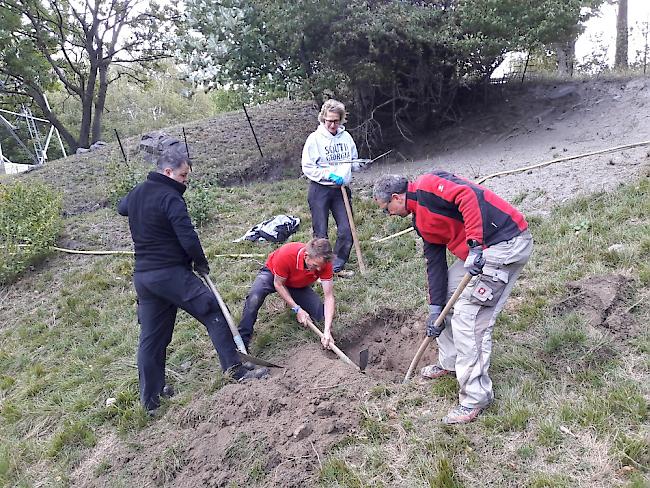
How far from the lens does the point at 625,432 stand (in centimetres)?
283

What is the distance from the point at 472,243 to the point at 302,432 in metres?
1.55

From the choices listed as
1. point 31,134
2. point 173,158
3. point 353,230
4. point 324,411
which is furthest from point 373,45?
point 31,134

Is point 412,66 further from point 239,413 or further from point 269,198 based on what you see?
point 239,413

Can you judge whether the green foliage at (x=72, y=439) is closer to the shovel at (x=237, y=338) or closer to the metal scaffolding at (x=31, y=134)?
the shovel at (x=237, y=338)

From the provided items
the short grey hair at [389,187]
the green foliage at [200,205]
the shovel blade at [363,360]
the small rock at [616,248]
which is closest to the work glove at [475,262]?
the short grey hair at [389,187]

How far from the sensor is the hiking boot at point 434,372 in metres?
3.74

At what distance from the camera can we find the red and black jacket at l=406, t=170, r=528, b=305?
3.01 m

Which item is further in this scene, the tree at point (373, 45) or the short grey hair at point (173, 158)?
the tree at point (373, 45)

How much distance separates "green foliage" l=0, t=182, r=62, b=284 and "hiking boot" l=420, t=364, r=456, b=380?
6.01m

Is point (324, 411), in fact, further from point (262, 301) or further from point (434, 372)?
point (262, 301)

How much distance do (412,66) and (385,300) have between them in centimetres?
522

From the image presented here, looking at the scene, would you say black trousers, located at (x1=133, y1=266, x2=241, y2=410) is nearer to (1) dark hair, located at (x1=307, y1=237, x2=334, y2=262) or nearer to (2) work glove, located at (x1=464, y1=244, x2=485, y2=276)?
(1) dark hair, located at (x1=307, y1=237, x2=334, y2=262)

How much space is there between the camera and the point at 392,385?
3701mm

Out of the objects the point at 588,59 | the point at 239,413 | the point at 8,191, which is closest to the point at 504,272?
the point at 239,413
